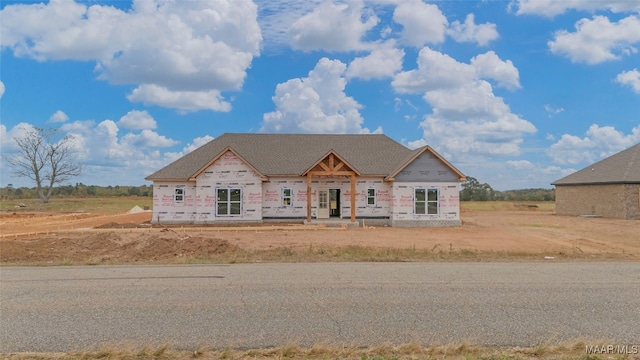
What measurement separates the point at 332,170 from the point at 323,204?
3.20 metres

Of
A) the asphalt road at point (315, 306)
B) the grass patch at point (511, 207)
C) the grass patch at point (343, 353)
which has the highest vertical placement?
the grass patch at point (511, 207)

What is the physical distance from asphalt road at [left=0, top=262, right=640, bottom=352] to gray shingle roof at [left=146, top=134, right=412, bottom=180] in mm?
19683

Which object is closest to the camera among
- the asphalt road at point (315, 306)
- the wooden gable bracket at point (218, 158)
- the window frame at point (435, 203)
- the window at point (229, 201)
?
the asphalt road at point (315, 306)

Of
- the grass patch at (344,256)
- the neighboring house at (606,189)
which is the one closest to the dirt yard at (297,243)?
the grass patch at (344,256)

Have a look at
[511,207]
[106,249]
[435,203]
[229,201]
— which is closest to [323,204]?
[229,201]

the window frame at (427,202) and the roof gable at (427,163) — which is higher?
the roof gable at (427,163)

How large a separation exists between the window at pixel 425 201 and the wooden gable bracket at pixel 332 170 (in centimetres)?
389

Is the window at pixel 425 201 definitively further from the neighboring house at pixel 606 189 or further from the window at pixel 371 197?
the neighboring house at pixel 606 189

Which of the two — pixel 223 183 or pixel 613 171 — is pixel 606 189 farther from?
pixel 223 183

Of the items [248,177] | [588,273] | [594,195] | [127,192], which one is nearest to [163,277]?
[588,273]

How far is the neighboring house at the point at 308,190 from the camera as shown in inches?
1217

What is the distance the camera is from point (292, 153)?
35031 mm

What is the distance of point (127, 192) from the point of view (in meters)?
110

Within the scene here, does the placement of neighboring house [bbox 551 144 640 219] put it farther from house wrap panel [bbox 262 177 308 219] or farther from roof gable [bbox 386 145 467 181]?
house wrap panel [bbox 262 177 308 219]
